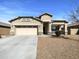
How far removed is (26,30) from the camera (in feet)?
142

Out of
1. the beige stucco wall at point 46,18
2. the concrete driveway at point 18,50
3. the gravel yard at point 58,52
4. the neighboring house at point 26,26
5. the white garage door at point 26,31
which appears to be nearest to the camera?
the gravel yard at point 58,52

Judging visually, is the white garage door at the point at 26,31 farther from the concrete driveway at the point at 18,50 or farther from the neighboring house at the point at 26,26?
the concrete driveway at the point at 18,50

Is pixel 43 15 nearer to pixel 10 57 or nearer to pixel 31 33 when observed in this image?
pixel 31 33

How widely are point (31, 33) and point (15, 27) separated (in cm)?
442

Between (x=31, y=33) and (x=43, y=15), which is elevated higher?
(x=43, y=15)

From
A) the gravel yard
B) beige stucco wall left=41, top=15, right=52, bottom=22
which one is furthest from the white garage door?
the gravel yard

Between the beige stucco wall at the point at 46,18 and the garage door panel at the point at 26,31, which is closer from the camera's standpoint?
the garage door panel at the point at 26,31

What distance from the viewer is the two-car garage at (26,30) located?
4307 cm

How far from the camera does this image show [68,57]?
13.0 meters

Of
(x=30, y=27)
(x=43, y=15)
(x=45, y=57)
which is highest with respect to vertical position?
(x=43, y=15)

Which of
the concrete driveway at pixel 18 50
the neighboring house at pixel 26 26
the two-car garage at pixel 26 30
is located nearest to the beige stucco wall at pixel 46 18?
the neighboring house at pixel 26 26

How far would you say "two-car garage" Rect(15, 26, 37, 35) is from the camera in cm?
4307

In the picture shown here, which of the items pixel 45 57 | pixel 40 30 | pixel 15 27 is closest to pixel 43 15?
pixel 40 30

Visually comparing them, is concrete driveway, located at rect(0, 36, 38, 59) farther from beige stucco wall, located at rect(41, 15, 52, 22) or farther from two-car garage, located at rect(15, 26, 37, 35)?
beige stucco wall, located at rect(41, 15, 52, 22)
